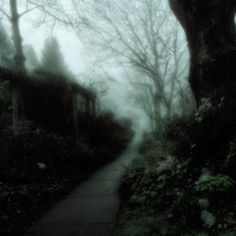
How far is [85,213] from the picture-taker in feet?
16.8

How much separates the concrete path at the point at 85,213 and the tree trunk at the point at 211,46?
3008 mm

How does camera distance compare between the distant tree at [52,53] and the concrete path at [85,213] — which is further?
the distant tree at [52,53]

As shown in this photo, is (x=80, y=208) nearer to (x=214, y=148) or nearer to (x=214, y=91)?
(x=214, y=148)

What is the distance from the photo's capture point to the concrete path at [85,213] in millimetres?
4314

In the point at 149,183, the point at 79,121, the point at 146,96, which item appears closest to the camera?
the point at 149,183

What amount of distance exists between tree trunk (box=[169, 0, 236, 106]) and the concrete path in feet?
9.87

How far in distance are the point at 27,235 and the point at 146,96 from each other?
29.9 m

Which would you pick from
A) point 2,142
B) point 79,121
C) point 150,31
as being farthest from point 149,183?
point 150,31

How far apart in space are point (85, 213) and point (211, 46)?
444 cm

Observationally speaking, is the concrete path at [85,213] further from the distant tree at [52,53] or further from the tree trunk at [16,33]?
the distant tree at [52,53]

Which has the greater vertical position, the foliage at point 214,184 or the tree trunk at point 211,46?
the tree trunk at point 211,46

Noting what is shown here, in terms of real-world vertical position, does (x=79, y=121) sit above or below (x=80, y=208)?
above

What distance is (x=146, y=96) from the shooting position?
110 feet

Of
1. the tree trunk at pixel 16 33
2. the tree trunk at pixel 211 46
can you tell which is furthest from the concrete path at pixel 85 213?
the tree trunk at pixel 16 33
